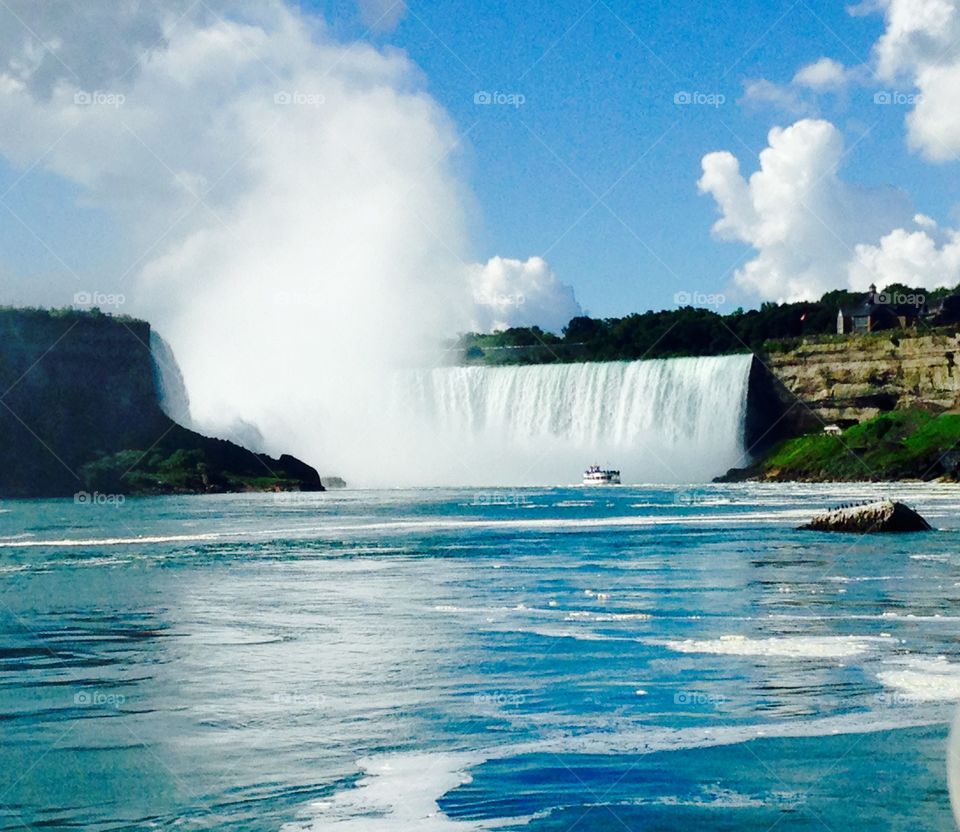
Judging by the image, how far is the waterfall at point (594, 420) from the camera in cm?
10244

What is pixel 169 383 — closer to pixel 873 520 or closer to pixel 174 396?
pixel 174 396

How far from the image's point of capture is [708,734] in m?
10.5

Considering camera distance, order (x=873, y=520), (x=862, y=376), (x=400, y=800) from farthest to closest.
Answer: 1. (x=862, y=376)
2. (x=873, y=520)
3. (x=400, y=800)

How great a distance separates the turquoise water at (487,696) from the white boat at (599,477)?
230 feet

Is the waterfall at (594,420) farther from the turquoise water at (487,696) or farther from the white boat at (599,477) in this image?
the turquoise water at (487,696)

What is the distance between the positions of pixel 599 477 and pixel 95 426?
4309 centimetres

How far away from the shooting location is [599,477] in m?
97.8

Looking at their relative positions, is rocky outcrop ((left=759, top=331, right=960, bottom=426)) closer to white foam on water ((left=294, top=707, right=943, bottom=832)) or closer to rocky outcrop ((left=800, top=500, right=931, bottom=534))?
rocky outcrop ((left=800, top=500, right=931, bottom=534))

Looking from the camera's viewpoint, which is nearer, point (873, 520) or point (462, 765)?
point (462, 765)

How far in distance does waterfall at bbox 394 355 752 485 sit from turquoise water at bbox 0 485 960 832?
248ft

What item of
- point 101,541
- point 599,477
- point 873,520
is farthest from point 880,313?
point 101,541

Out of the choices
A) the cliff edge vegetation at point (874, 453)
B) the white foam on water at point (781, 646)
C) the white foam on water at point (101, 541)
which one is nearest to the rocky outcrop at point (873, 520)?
the white foam on water at point (101, 541)

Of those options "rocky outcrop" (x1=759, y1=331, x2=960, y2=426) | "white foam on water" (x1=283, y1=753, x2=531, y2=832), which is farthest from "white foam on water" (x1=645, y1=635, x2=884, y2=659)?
"rocky outcrop" (x1=759, y1=331, x2=960, y2=426)

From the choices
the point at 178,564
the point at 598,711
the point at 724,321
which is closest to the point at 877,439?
the point at 724,321
